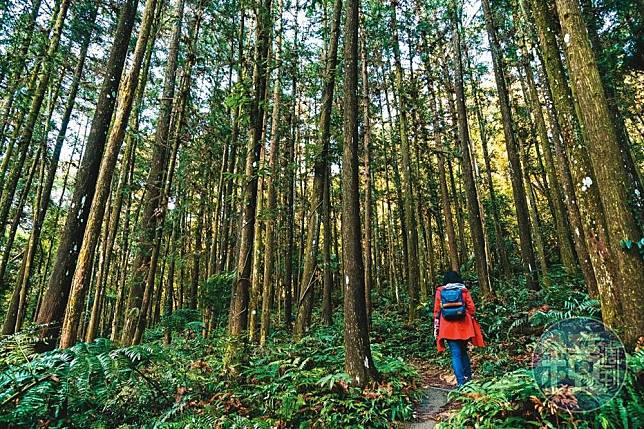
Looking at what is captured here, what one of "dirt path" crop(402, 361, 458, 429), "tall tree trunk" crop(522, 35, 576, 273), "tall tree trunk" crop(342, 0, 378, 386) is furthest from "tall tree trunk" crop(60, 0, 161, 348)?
"tall tree trunk" crop(522, 35, 576, 273)

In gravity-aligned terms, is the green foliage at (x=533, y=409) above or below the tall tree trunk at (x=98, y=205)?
below

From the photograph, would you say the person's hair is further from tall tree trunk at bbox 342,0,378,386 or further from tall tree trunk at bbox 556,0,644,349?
tall tree trunk at bbox 556,0,644,349

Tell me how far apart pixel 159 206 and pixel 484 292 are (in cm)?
954

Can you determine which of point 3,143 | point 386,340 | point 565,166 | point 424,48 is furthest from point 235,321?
point 424,48

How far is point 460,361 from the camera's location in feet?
17.5

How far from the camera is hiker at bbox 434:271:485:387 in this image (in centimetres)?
534

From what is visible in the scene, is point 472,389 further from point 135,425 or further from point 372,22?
point 372,22

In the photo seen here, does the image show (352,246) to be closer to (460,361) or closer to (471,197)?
(460,361)

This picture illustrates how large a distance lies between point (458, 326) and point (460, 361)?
517 millimetres

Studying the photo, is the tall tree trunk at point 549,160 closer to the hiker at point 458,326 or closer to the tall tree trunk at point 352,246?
the tall tree trunk at point 352,246

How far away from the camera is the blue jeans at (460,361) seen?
532 centimetres

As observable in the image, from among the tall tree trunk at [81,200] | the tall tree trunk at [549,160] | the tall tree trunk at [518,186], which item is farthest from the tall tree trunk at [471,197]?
the tall tree trunk at [81,200]

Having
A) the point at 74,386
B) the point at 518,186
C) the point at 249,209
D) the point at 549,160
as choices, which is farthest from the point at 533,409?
the point at 549,160

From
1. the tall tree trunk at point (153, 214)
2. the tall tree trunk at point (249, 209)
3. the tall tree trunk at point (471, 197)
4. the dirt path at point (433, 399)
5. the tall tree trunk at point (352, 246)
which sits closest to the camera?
the dirt path at point (433, 399)
